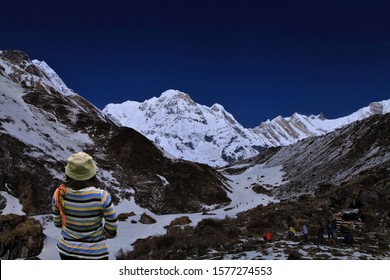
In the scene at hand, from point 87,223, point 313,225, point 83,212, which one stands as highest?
point 313,225

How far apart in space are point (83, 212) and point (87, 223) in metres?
0.18

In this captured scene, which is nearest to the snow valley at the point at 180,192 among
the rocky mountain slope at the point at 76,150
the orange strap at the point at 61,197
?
the rocky mountain slope at the point at 76,150

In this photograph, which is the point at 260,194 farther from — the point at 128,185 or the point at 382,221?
the point at 382,221

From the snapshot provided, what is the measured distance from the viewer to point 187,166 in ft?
219

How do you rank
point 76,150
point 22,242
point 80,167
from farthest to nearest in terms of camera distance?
1. point 76,150
2. point 22,242
3. point 80,167

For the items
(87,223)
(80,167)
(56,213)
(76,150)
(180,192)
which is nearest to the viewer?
(80,167)

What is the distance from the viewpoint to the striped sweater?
16.3 feet

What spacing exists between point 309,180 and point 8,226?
198ft

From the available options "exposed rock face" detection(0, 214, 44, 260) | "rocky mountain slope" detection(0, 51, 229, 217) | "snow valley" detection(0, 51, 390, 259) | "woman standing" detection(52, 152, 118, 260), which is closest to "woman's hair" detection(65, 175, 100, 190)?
"woman standing" detection(52, 152, 118, 260)

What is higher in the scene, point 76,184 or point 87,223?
point 76,184

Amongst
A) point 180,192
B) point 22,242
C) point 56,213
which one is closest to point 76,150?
point 180,192

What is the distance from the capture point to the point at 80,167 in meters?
4.92

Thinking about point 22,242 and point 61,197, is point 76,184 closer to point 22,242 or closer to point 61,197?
point 61,197
